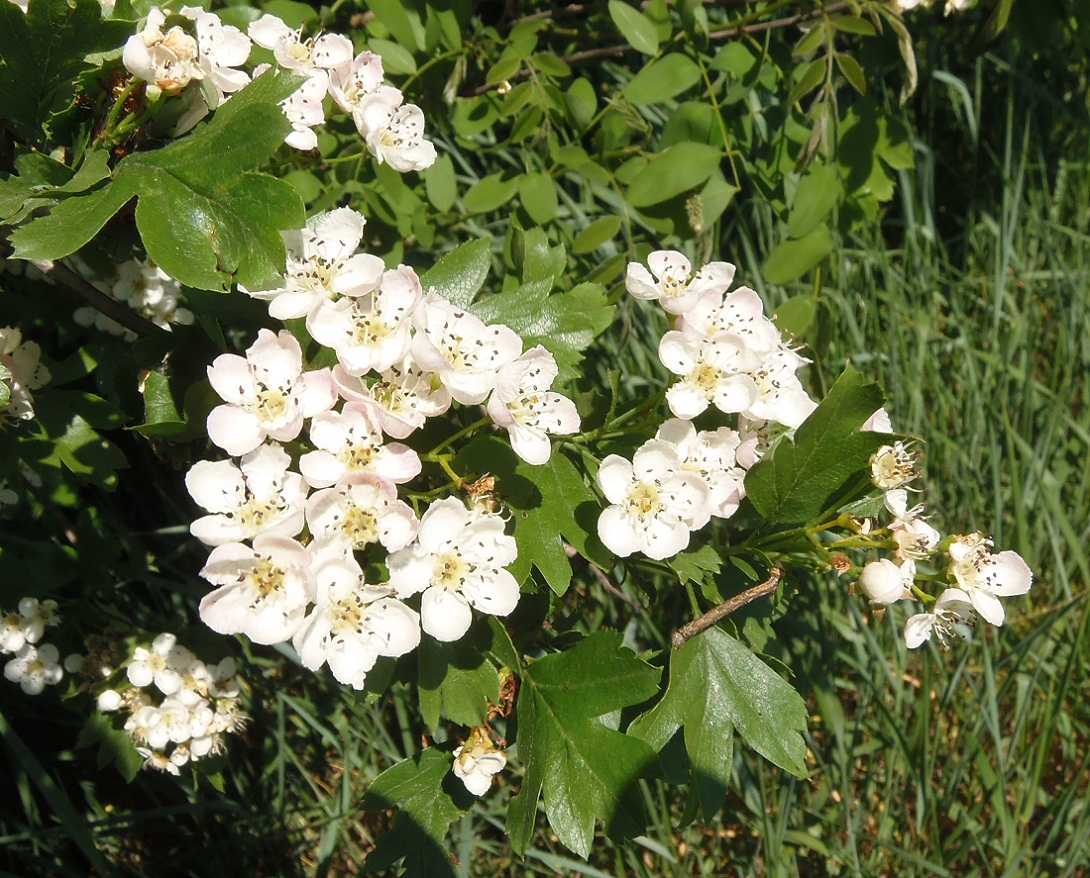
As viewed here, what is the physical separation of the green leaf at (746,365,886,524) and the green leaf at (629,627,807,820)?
23 centimetres

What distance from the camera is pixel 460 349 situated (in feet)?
3.76

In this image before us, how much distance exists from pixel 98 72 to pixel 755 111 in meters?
1.22

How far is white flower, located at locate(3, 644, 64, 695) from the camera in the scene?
170 cm

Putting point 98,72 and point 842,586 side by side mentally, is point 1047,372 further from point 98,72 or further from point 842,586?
point 98,72

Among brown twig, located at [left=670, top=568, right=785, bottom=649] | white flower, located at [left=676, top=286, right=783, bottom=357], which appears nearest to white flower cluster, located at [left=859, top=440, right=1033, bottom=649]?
brown twig, located at [left=670, top=568, right=785, bottom=649]

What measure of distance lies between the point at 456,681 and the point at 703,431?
0.46 metres

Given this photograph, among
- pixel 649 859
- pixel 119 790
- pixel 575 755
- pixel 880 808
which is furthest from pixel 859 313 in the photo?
pixel 119 790

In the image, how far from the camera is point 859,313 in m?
2.71

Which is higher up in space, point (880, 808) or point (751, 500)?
point (751, 500)

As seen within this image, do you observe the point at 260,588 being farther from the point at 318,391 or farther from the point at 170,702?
the point at 170,702

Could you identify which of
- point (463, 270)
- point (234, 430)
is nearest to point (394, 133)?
point (463, 270)

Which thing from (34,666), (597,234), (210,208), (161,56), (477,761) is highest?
(161,56)

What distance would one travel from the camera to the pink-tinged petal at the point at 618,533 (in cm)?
118

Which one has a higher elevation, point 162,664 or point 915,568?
point 915,568
